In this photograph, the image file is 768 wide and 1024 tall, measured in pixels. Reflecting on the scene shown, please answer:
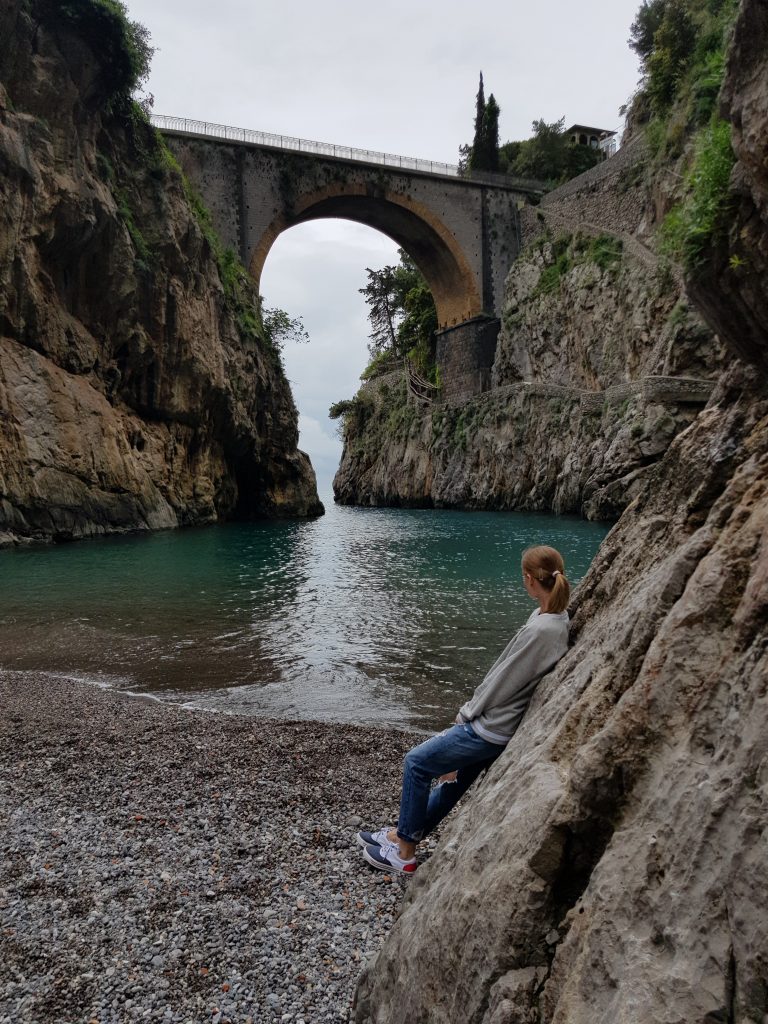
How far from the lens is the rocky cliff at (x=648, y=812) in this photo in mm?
1674

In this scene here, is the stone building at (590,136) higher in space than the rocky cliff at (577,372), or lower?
higher

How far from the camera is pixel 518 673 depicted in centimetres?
361

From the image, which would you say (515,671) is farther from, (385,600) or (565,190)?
(565,190)

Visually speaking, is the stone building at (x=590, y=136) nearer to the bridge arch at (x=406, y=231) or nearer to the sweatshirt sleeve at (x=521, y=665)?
the bridge arch at (x=406, y=231)

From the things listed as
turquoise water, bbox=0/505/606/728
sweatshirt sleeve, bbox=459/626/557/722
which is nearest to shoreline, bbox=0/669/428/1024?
sweatshirt sleeve, bbox=459/626/557/722

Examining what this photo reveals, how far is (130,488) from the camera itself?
3362 centimetres

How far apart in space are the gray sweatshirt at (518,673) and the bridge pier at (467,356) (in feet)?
176

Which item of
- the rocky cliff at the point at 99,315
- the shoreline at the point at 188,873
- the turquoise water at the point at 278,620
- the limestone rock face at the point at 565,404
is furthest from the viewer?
the limestone rock face at the point at 565,404

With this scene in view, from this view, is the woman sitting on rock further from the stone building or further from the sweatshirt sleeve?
the stone building

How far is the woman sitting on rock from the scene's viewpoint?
362cm

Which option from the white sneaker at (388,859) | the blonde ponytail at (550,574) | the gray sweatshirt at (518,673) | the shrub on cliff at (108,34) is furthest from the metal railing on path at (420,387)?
the gray sweatshirt at (518,673)

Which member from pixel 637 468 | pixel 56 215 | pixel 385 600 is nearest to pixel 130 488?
pixel 56 215

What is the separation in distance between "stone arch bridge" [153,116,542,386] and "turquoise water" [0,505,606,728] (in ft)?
89.7

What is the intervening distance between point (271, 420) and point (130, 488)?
14579 millimetres
